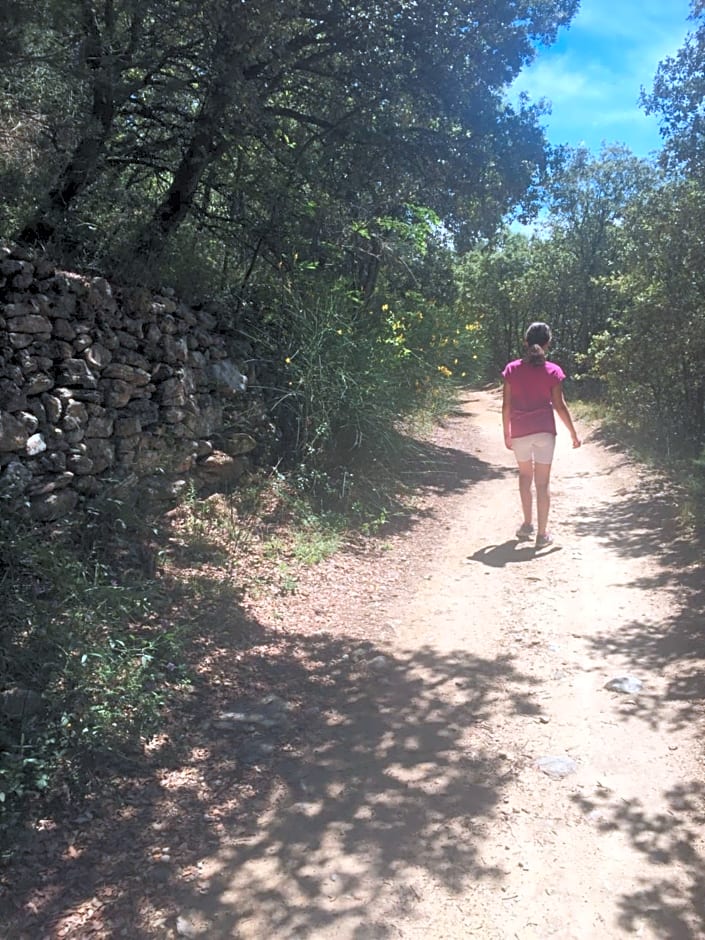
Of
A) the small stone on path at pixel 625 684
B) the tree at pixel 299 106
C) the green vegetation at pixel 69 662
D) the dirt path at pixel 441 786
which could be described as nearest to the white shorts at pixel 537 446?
the dirt path at pixel 441 786

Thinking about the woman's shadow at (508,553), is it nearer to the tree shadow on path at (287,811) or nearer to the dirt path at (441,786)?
the dirt path at (441,786)

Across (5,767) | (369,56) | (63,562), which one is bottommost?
(5,767)

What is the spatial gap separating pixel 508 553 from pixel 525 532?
422 millimetres

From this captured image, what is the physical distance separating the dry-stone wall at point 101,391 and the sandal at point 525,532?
2720 mm

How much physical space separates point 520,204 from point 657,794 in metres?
7.31

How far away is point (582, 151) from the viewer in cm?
2238

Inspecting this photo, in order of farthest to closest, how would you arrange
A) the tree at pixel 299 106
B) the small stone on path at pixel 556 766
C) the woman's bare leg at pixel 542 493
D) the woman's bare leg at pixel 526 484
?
the woman's bare leg at pixel 526 484
the woman's bare leg at pixel 542 493
the tree at pixel 299 106
the small stone on path at pixel 556 766

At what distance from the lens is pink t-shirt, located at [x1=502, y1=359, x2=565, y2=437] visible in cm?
671

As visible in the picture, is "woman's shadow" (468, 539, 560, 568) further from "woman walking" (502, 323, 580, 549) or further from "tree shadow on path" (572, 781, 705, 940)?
"tree shadow on path" (572, 781, 705, 940)

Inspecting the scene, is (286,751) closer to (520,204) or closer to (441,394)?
(520,204)

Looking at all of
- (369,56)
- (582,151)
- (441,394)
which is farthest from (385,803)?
(582,151)

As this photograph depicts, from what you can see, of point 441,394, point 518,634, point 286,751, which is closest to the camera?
point 286,751

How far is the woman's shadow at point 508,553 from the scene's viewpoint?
257 inches

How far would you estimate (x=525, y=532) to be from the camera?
707 centimetres
